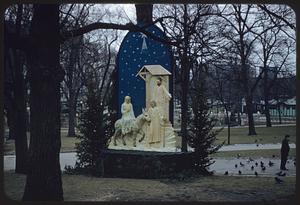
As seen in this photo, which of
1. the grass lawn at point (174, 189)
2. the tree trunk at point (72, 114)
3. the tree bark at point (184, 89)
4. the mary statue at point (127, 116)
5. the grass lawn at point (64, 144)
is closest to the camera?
the grass lawn at point (174, 189)

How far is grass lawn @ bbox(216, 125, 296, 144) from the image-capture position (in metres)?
4.09

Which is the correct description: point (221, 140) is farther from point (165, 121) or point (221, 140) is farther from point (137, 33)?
point (137, 33)

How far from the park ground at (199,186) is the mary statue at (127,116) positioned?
2.14 feet

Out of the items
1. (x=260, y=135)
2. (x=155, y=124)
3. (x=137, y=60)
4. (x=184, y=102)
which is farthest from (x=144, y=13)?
(x=260, y=135)

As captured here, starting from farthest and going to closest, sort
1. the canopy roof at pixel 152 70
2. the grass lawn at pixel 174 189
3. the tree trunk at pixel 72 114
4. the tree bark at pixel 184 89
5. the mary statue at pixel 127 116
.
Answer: the mary statue at pixel 127 116 → the canopy roof at pixel 152 70 → the tree bark at pixel 184 89 → the tree trunk at pixel 72 114 → the grass lawn at pixel 174 189

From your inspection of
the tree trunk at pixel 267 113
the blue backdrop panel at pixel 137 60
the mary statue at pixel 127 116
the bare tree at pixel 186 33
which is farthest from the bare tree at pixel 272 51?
the mary statue at pixel 127 116

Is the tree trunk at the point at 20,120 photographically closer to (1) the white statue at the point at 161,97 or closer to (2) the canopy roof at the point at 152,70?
(2) the canopy roof at the point at 152,70

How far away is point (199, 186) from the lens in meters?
4.29

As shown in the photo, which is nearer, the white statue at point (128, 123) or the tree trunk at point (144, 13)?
the tree trunk at point (144, 13)

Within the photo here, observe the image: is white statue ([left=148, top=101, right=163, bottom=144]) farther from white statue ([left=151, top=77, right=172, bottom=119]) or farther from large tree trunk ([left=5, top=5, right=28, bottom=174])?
large tree trunk ([left=5, top=5, right=28, bottom=174])

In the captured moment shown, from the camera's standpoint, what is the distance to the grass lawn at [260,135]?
409cm

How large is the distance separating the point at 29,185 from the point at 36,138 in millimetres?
450

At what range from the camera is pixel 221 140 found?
4.42 meters

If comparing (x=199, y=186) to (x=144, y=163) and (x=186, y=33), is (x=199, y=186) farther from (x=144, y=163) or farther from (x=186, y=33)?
(x=186, y=33)
